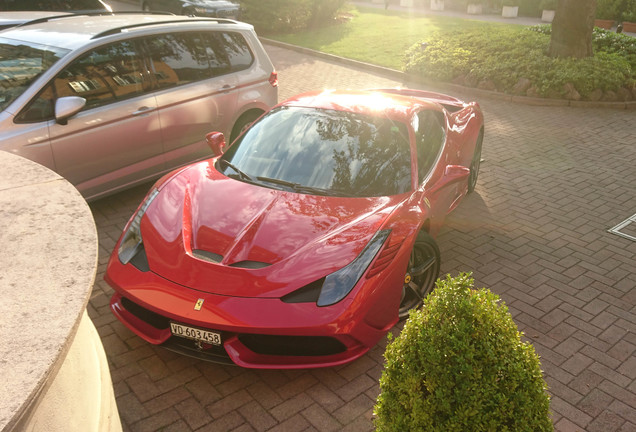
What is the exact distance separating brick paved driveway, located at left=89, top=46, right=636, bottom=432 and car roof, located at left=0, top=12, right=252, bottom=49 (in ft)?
6.15

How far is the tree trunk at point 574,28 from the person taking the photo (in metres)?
13.5

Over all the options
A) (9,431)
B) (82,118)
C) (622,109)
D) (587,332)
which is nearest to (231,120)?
(82,118)

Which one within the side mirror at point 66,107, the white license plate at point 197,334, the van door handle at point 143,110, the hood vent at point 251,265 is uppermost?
the side mirror at point 66,107

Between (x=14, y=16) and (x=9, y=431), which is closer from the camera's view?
(x=9, y=431)

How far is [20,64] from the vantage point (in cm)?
639

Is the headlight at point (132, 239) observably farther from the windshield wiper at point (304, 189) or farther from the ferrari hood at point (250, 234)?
the windshield wiper at point (304, 189)

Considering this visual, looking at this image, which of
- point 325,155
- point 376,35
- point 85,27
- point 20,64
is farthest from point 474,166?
point 376,35

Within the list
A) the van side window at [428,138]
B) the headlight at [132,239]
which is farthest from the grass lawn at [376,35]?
the headlight at [132,239]

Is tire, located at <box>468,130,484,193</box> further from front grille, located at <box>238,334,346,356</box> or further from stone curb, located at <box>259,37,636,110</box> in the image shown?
stone curb, located at <box>259,37,636,110</box>

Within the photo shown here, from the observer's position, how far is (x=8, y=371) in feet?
6.37

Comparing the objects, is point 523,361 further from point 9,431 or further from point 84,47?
point 84,47

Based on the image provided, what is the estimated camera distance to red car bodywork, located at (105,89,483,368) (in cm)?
408

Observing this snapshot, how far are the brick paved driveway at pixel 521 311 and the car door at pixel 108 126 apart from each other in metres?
0.50

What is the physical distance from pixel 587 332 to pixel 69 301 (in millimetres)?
4278
